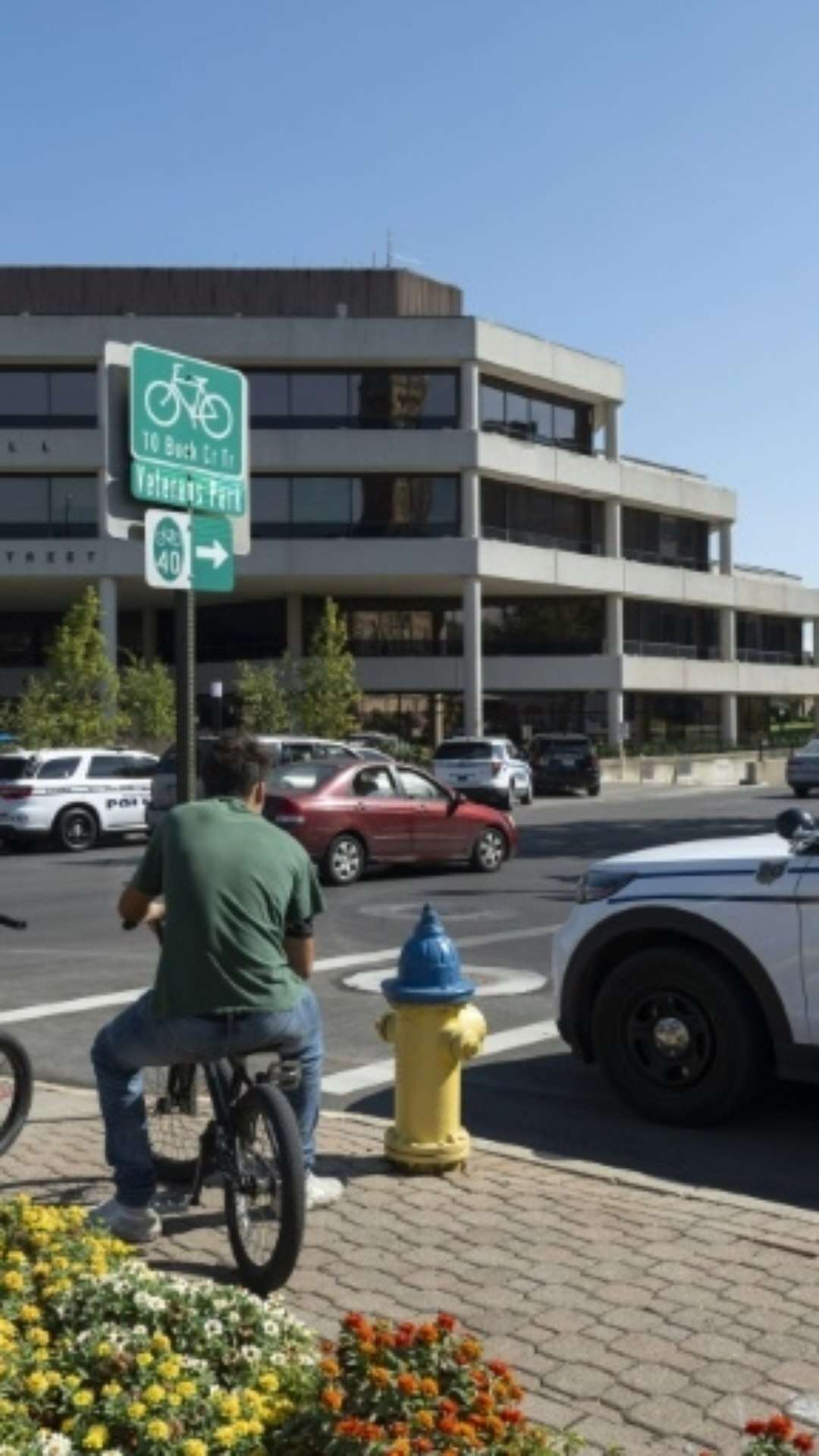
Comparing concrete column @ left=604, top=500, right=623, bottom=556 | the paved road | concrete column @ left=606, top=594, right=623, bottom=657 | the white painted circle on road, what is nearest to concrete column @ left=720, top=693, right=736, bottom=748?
concrete column @ left=606, top=594, right=623, bottom=657

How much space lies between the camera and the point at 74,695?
44.5m

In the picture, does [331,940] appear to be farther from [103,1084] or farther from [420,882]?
[103,1084]

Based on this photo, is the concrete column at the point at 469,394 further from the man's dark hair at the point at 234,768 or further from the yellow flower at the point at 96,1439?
the yellow flower at the point at 96,1439

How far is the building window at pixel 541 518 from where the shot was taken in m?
57.5

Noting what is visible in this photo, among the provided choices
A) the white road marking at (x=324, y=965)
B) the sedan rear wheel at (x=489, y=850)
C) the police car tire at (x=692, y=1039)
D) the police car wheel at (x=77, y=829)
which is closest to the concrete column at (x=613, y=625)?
the police car wheel at (x=77, y=829)

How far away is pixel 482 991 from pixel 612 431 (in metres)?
53.8

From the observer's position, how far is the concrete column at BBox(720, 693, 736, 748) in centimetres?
6869

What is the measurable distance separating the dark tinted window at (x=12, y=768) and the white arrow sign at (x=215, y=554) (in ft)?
60.3

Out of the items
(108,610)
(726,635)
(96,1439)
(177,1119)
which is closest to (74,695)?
(108,610)

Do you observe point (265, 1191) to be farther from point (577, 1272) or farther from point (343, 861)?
point (343, 861)

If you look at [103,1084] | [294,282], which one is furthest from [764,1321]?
[294,282]

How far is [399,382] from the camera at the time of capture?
5503 cm

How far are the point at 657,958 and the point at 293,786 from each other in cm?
1139

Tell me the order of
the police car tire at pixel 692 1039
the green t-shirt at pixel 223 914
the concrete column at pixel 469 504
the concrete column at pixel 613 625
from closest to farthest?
the green t-shirt at pixel 223 914, the police car tire at pixel 692 1039, the concrete column at pixel 469 504, the concrete column at pixel 613 625
